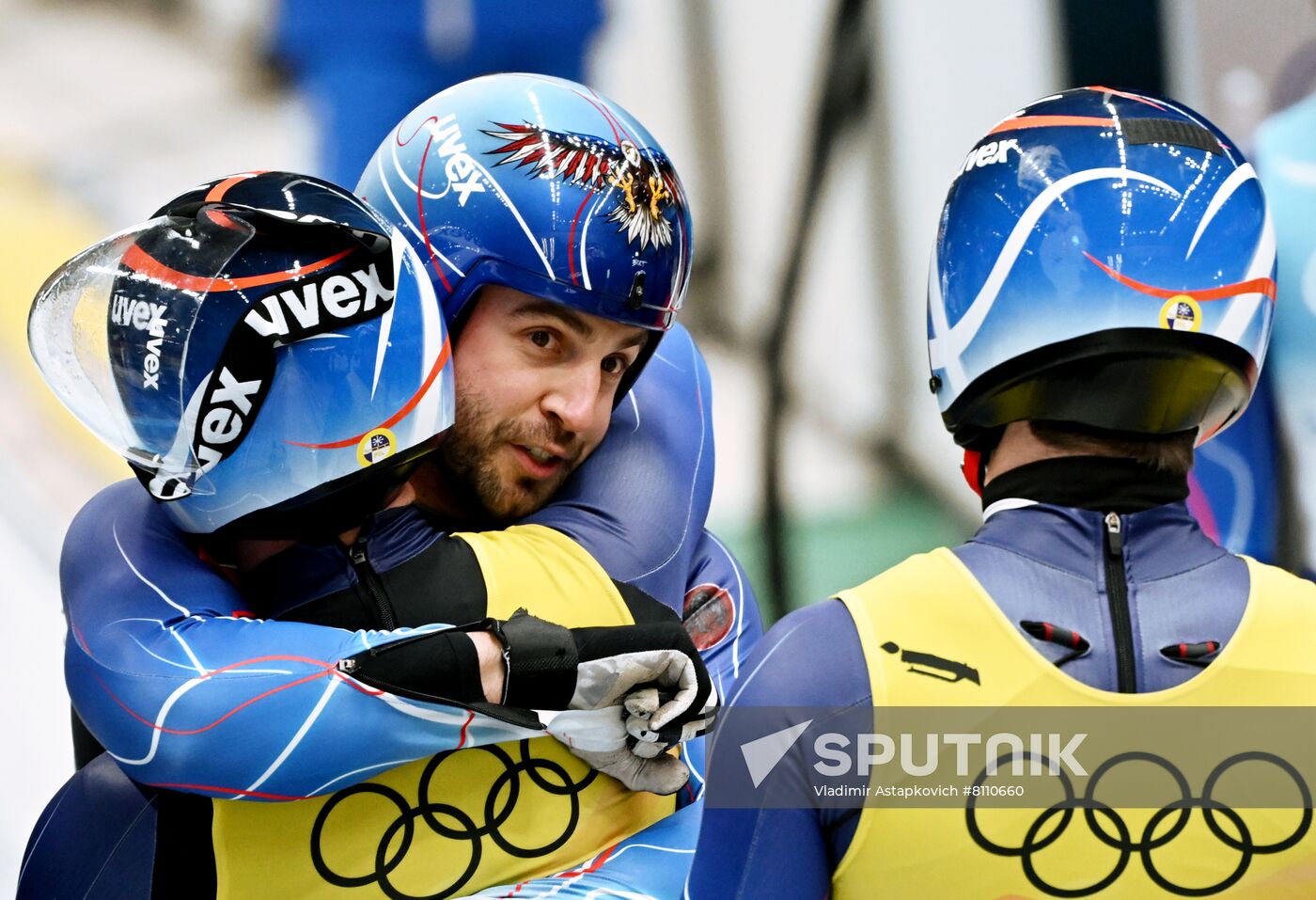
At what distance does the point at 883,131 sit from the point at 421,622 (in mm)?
5504

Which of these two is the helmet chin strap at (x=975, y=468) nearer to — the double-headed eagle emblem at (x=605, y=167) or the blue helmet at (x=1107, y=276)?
the blue helmet at (x=1107, y=276)

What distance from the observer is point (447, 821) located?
2.26m

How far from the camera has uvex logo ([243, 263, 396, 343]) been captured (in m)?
2.22

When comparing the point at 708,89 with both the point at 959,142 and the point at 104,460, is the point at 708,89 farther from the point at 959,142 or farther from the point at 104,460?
the point at 104,460

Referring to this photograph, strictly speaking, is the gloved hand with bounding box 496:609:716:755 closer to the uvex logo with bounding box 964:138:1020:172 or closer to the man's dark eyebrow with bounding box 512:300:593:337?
the man's dark eyebrow with bounding box 512:300:593:337

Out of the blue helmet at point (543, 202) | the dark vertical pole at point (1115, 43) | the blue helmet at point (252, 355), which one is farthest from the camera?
the dark vertical pole at point (1115, 43)

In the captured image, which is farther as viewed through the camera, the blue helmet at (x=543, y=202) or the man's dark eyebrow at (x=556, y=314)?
the man's dark eyebrow at (x=556, y=314)

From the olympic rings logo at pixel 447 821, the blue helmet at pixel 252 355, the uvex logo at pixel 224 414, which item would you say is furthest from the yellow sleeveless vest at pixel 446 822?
the uvex logo at pixel 224 414

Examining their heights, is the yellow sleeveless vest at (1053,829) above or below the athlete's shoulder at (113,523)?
below

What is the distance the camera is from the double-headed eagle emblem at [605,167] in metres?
2.69

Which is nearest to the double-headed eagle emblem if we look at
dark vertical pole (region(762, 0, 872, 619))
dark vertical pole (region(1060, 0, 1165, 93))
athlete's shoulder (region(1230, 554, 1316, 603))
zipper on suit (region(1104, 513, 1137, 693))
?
zipper on suit (region(1104, 513, 1137, 693))

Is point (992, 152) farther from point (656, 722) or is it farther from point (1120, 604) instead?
point (656, 722)

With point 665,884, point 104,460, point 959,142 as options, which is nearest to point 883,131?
point 959,142

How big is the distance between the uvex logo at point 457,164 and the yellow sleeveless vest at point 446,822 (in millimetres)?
704
